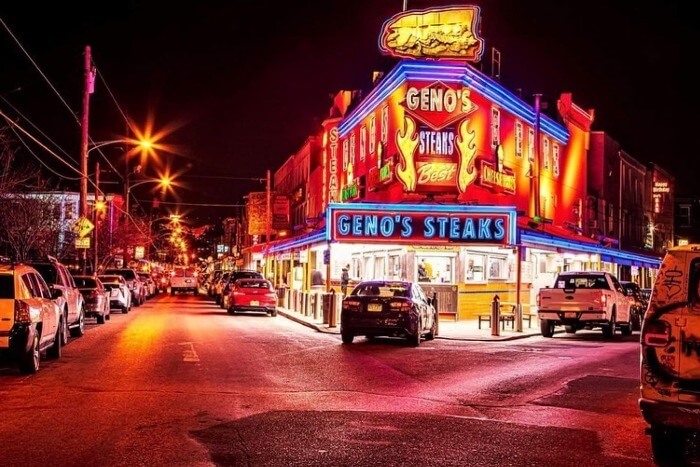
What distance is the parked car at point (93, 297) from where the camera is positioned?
26875 millimetres

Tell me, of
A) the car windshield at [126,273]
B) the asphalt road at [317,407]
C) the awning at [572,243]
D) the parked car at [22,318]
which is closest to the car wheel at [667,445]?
the asphalt road at [317,407]

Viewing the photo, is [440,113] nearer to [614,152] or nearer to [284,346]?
[284,346]

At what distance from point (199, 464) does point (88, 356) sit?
10.2 meters

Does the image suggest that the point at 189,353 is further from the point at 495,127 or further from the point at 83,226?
the point at 495,127

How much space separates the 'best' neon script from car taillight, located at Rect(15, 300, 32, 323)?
60.6ft

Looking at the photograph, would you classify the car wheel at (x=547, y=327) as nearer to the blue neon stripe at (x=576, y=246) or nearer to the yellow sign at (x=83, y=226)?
the blue neon stripe at (x=576, y=246)

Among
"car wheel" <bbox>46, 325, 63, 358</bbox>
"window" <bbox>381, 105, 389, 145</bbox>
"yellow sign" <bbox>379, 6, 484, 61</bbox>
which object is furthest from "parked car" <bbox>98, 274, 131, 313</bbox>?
"car wheel" <bbox>46, 325, 63, 358</bbox>

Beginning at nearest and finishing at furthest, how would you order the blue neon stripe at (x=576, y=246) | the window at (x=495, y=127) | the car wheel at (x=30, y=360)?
the car wheel at (x=30, y=360) → the blue neon stripe at (x=576, y=246) → the window at (x=495, y=127)

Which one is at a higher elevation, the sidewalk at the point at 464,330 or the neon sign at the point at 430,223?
Answer: the neon sign at the point at 430,223

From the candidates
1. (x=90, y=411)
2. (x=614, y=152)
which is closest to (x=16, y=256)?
(x=90, y=411)

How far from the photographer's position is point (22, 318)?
14.0 m

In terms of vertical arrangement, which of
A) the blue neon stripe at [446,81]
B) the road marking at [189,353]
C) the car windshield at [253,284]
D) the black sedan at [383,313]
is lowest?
the road marking at [189,353]

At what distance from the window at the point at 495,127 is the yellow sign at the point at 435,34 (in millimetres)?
2794

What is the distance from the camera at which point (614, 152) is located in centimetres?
5384
